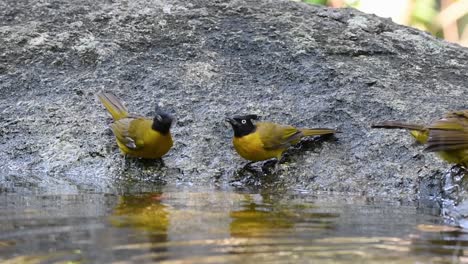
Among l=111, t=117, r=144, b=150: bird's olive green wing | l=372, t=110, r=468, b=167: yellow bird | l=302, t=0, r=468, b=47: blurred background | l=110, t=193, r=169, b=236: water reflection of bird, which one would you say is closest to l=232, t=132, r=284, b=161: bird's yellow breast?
l=111, t=117, r=144, b=150: bird's olive green wing

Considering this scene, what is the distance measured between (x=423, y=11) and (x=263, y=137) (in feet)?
18.1

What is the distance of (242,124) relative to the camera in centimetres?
530

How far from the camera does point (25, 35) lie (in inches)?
264

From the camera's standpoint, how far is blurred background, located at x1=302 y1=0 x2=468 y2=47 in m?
9.57

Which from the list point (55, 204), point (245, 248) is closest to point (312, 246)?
point (245, 248)

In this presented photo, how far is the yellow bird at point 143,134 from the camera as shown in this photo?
17.2 ft

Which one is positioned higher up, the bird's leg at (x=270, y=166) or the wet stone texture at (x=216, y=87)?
the wet stone texture at (x=216, y=87)

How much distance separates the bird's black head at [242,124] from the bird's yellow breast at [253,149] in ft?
0.12

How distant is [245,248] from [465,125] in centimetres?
218

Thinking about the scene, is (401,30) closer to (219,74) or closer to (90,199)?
(219,74)

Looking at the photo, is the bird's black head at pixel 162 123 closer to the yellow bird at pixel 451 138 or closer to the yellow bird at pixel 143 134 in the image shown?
the yellow bird at pixel 143 134

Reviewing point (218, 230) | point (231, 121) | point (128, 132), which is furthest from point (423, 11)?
point (218, 230)

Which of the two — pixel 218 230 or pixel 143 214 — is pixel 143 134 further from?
pixel 218 230

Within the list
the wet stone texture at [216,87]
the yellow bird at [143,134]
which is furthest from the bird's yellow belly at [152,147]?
the wet stone texture at [216,87]
